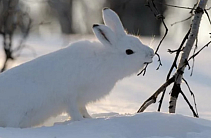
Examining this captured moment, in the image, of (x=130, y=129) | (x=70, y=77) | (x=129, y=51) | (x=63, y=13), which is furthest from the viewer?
(x=63, y=13)

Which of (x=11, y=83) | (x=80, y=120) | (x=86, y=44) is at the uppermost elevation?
(x=86, y=44)

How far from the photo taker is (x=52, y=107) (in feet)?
9.95

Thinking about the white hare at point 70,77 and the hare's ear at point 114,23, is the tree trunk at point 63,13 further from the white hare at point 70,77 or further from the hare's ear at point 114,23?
the white hare at point 70,77

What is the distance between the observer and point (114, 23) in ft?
10.8

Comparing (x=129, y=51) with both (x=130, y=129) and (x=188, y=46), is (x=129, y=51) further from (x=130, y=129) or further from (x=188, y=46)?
(x=130, y=129)

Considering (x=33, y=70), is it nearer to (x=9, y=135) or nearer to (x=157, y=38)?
(x=9, y=135)

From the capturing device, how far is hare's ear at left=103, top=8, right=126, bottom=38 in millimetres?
3252

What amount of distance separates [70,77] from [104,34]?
0.35 metres

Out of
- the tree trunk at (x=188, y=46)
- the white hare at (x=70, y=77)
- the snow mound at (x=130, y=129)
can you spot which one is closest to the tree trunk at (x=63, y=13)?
the tree trunk at (x=188, y=46)

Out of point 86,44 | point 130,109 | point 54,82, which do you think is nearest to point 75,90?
point 54,82

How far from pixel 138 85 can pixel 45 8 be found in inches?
179

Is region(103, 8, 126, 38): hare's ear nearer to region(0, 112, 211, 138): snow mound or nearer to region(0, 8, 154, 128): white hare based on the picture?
region(0, 8, 154, 128): white hare

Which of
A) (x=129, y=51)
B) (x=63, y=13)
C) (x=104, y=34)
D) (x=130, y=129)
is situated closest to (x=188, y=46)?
(x=129, y=51)

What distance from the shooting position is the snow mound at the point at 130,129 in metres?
2.52
